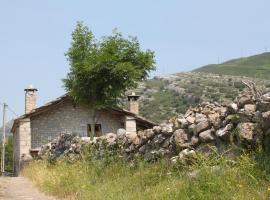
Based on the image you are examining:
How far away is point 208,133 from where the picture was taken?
786cm

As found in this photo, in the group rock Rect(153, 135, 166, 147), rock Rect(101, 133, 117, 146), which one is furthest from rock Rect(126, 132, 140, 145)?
rock Rect(153, 135, 166, 147)

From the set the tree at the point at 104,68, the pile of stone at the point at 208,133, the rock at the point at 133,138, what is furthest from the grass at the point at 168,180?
the tree at the point at 104,68

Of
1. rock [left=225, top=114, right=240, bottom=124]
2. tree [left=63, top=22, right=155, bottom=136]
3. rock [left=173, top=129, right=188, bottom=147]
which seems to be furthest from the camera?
tree [left=63, top=22, right=155, bottom=136]

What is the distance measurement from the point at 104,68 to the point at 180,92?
5437 centimetres

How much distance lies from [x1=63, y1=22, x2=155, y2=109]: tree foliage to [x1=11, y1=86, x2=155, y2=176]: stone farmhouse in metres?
2.47

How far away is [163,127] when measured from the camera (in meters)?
9.54

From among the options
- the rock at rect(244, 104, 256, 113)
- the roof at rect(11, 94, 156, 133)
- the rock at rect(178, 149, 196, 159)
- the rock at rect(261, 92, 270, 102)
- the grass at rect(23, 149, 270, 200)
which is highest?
the roof at rect(11, 94, 156, 133)

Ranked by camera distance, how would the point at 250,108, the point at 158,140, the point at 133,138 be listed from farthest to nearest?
the point at 133,138 < the point at 158,140 < the point at 250,108

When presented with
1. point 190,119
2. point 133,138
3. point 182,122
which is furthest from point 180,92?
point 190,119

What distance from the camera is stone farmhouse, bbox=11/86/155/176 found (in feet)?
95.8

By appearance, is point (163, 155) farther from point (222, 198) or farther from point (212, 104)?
point (222, 198)

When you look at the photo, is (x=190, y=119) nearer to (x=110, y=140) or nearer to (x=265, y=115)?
(x=265, y=115)

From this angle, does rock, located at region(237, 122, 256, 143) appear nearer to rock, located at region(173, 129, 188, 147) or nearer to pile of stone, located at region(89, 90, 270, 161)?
pile of stone, located at region(89, 90, 270, 161)

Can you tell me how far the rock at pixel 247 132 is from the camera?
684 cm
